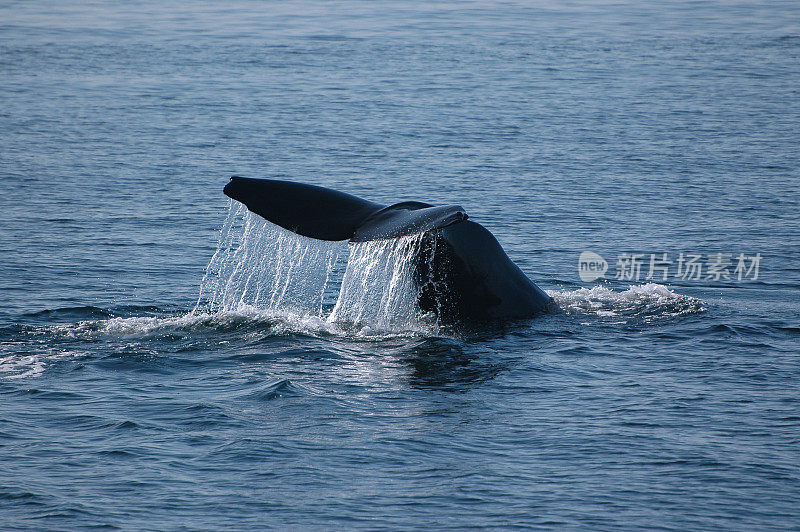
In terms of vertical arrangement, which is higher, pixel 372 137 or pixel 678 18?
pixel 678 18

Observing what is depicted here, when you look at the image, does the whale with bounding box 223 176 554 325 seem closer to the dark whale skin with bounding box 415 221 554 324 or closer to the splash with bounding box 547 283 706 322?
the dark whale skin with bounding box 415 221 554 324

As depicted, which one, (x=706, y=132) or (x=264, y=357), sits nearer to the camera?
(x=264, y=357)

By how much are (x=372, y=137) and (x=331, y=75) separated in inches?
351

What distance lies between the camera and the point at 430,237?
32.3ft

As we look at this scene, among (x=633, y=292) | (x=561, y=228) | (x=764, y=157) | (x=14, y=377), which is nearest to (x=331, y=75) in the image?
(x=764, y=157)

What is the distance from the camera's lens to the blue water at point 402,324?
7.31 m

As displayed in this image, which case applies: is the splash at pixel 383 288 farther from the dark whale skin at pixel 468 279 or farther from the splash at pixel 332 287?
the dark whale skin at pixel 468 279

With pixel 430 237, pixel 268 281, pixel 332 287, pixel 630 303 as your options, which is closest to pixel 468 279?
pixel 430 237

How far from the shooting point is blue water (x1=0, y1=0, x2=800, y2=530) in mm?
7309

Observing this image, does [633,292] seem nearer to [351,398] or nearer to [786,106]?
[351,398]

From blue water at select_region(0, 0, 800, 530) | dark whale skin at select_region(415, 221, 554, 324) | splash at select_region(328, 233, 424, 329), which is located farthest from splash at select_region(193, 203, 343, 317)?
dark whale skin at select_region(415, 221, 554, 324)

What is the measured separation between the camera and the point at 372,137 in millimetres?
24703

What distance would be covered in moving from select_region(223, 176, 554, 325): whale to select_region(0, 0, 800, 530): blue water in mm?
284

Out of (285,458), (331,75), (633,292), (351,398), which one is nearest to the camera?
(285,458)
